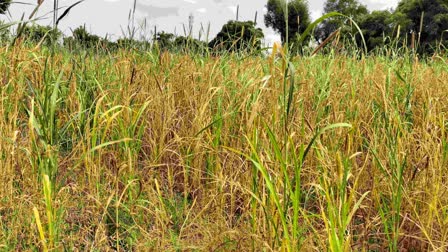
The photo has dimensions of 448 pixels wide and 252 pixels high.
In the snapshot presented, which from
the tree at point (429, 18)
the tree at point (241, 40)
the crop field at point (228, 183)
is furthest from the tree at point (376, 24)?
the crop field at point (228, 183)

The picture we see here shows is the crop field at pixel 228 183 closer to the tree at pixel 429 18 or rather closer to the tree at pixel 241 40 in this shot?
the tree at pixel 241 40

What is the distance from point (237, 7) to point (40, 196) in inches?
80.6

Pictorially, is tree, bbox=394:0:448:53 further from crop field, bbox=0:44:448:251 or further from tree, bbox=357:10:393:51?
crop field, bbox=0:44:448:251

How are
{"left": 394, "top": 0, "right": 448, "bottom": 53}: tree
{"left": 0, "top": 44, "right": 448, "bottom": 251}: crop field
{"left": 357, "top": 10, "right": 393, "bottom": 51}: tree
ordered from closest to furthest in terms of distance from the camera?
{"left": 0, "top": 44, "right": 448, "bottom": 251}: crop field < {"left": 394, "top": 0, "right": 448, "bottom": 53}: tree < {"left": 357, "top": 10, "right": 393, "bottom": 51}: tree

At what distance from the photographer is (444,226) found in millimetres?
1577

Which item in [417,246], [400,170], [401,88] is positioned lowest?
[417,246]

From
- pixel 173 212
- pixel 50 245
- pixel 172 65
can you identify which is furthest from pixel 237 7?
pixel 50 245

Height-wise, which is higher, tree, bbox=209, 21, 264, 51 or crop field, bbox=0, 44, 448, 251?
tree, bbox=209, 21, 264, 51

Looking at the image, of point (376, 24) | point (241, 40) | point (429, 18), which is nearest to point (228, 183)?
point (241, 40)

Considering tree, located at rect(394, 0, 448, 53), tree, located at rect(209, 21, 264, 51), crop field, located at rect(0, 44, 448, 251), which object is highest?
tree, located at rect(394, 0, 448, 53)

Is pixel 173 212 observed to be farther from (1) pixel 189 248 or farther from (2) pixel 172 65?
(2) pixel 172 65

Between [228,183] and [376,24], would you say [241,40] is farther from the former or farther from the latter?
[376,24]

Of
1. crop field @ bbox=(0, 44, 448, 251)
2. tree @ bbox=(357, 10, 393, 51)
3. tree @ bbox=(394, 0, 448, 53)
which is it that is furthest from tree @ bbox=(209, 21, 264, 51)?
tree @ bbox=(357, 10, 393, 51)

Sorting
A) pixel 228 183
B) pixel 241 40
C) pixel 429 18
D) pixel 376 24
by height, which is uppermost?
pixel 376 24
